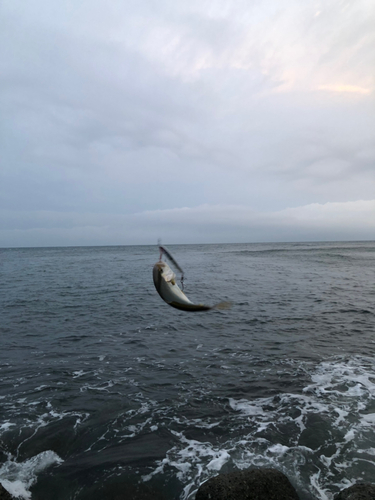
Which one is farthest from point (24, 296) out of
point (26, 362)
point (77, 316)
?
point (26, 362)

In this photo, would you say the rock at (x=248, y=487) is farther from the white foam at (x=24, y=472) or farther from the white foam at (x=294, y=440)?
the white foam at (x=24, y=472)

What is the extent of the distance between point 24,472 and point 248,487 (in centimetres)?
439

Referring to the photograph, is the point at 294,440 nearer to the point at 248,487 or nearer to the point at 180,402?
the point at 248,487

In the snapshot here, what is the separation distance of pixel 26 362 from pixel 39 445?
5213mm

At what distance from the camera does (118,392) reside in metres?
8.84

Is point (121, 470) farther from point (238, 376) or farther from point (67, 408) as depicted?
point (238, 376)

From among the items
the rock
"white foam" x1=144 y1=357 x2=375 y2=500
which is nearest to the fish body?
the rock

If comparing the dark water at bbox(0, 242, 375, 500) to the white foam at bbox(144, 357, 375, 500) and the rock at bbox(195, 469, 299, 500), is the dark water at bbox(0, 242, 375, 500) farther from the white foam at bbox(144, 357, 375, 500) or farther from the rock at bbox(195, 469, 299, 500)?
the rock at bbox(195, 469, 299, 500)

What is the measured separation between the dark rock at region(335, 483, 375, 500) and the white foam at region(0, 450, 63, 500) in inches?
212

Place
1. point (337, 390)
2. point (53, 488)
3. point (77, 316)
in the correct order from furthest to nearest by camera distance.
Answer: point (77, 316)
point (337, 390)
point (53, 488)

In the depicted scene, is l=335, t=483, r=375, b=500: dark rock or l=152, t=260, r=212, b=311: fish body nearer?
l=152, t=260, r=212, b=311: fish body

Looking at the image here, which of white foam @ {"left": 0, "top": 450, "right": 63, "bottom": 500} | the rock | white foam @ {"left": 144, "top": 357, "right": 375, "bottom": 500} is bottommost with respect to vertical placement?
white foam @ {"left": 144, "top": 357, "right": 375, "bottom": 500}

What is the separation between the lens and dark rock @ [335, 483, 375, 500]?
14.5 feet

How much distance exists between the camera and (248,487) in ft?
15.7
